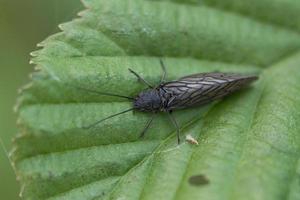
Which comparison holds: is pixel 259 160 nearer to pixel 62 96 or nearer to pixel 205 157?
pixel 205 157

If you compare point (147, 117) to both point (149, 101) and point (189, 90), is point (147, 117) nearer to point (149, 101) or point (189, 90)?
point (149, 101)

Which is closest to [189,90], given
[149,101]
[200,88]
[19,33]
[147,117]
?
[200,88]

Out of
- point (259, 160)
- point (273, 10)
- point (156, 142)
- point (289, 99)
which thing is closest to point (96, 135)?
point (156, 142)

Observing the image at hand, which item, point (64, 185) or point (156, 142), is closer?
point (64, 185)

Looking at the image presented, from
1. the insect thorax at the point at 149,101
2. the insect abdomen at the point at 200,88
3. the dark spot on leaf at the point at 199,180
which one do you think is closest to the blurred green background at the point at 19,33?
the insect thorax at the point at 149,101

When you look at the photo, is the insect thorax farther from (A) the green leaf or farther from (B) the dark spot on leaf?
(B) the dark spot on leaf
